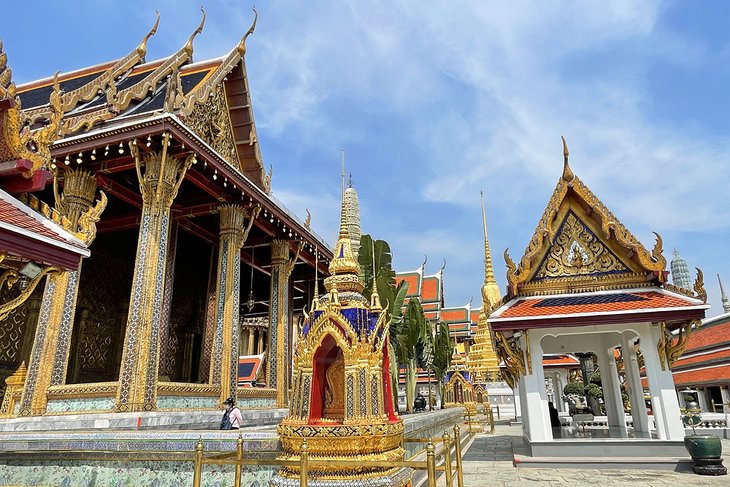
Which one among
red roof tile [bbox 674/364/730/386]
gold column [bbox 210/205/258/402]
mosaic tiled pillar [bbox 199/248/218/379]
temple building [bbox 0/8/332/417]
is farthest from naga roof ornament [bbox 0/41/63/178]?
red roof tile [bbox 674/364/730/386]

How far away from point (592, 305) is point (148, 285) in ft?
27.6

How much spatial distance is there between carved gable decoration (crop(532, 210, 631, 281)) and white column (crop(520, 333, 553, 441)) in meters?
1.57

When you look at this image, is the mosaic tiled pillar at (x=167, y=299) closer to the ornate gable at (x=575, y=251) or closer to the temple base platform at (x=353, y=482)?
the temple base platform at (x=353, y=482)

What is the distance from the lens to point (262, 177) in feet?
50.2

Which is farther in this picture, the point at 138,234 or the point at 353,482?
the point at 138,234

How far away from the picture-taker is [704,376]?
2102 cm

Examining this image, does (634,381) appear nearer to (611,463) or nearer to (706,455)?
(611,463)

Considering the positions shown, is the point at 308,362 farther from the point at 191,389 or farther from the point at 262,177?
the point at 262,177

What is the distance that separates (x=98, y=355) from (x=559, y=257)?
41.8 ft

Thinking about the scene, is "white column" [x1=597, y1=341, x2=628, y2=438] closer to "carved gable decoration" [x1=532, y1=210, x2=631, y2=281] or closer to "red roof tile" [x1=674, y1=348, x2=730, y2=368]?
"carved gable decoration" [x1=532, y1=210, x2=631, y2=281]

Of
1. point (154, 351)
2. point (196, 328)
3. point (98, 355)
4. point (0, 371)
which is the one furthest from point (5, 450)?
point (196, 328)

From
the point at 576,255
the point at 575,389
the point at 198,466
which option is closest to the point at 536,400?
the point at 576,255

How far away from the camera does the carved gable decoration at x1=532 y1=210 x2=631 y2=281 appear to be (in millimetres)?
9445

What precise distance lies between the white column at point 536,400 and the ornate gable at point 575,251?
136 centimetres
